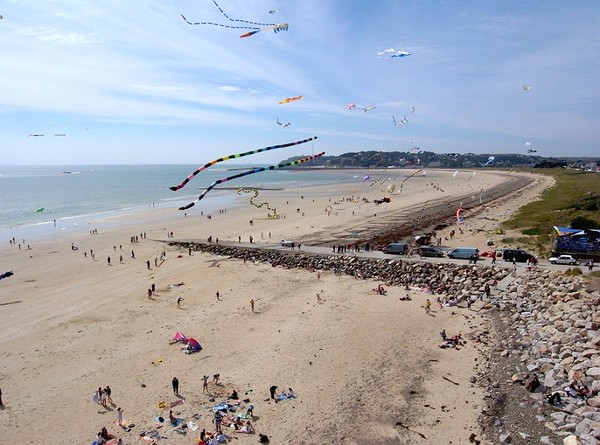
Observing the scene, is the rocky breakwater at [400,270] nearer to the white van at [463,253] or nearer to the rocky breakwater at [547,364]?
the white van at [463,253]

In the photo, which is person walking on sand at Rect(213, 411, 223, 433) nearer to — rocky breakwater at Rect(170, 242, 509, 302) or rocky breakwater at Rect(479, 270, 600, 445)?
rocky breakwater at Rect(479, 270, 600, 445)

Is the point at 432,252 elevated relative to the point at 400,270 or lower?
elevated

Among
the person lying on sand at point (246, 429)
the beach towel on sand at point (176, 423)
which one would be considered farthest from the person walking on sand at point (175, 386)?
the person lying on sand at point (246, 429)

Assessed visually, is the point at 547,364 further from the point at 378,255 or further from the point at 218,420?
the point at 378,255

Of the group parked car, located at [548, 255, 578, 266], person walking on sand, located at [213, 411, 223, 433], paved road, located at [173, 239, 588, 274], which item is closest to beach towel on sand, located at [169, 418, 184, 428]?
person walking on sand, located at [213, 411, 223, 433]

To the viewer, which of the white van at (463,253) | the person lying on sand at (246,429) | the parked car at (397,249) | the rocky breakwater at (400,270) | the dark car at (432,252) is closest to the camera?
the person lying on sand at (246,429)

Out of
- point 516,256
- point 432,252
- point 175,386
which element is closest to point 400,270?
point 432,252
